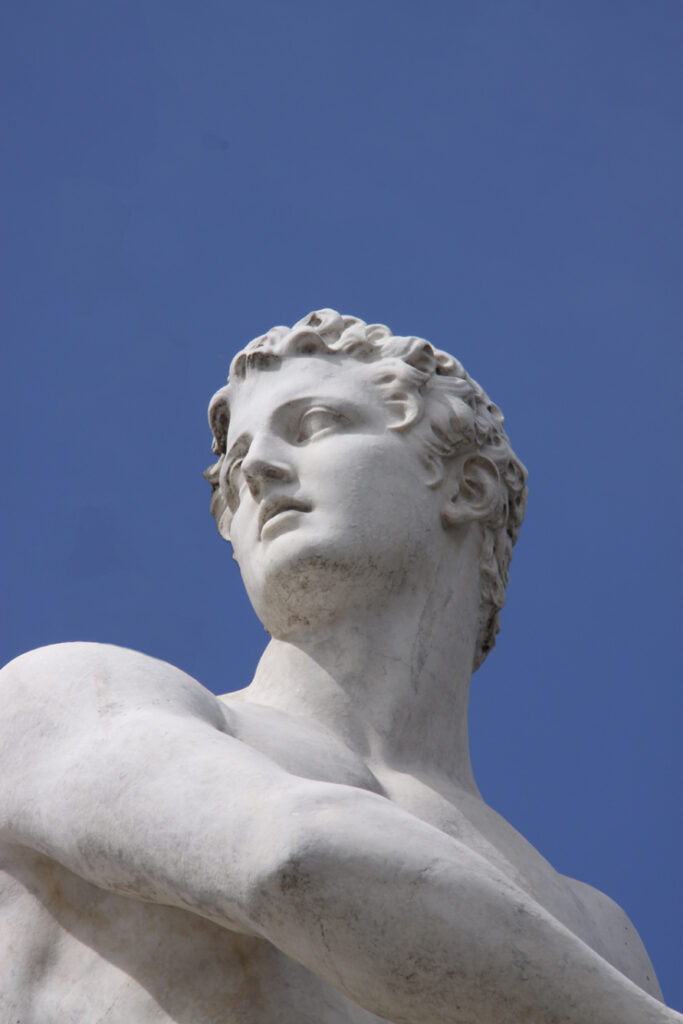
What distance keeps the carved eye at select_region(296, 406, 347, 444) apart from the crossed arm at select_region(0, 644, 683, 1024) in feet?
5.13

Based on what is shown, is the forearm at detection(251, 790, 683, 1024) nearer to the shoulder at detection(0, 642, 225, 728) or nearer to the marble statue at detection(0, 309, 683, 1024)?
the marble statue at detection(0, 309, 683, 1024)

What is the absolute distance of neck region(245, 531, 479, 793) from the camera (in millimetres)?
5215

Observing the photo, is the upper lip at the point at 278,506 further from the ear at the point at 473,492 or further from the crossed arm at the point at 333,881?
the crossed arm at the point at 333,881

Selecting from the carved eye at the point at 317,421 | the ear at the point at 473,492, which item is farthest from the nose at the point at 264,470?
the ear at the point at 473,492

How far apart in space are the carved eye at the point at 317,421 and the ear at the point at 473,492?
42 cm

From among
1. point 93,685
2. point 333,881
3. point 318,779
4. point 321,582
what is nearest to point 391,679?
point 321,582

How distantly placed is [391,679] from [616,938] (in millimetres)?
1015

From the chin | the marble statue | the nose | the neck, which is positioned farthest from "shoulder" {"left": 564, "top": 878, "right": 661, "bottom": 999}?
the nose

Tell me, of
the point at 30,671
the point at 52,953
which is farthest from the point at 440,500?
the point at 52,953

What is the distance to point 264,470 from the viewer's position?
5.39 metres

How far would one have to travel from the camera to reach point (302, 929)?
3691mm

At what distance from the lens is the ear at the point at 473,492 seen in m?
5.64

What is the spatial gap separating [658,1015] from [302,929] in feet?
2.46

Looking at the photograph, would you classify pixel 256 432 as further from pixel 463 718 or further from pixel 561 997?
pixel 561 997
